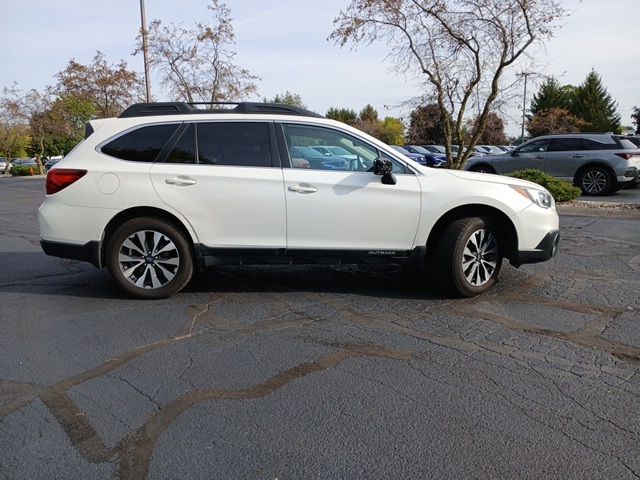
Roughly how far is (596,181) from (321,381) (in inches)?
564

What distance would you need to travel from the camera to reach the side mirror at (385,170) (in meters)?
5.27

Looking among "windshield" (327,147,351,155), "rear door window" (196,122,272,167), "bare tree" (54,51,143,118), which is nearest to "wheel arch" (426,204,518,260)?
"windshield" (327,147,351,155)

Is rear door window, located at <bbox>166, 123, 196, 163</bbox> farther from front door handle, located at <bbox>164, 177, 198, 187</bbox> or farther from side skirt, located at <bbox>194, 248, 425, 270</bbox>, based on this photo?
side skirt, located at <bbox>194, 248, 425, 270</bbox>

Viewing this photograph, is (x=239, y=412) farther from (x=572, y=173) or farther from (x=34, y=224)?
(x=572, y=173)

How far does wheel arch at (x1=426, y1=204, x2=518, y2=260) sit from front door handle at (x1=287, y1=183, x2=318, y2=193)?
4.10 ft

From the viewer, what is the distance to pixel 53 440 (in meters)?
2.94

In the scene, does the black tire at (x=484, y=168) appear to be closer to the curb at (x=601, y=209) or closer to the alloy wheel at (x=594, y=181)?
the alloy wheel at (x=594, y=181)

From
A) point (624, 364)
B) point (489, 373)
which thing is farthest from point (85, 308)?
point (624, 364)

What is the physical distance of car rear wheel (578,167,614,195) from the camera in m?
15.3

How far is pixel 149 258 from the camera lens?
17.6ft

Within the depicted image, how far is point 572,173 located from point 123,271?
45.3ft

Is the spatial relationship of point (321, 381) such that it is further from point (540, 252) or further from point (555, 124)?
point (555, 124)

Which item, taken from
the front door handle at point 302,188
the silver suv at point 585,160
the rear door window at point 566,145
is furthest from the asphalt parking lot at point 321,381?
the rear door window at point 566,145

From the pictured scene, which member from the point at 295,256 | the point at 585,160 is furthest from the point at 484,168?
the point at 295,256
